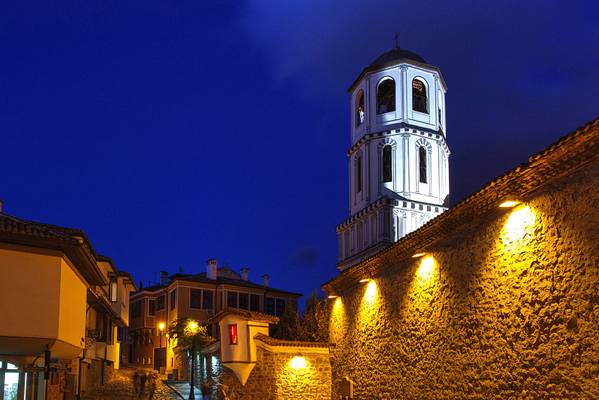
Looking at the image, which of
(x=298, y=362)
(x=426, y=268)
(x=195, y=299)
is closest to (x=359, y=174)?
(x=195, y=299)

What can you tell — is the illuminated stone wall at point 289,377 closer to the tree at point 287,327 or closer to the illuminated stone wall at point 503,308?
the illuminated stone wall at point 503,308

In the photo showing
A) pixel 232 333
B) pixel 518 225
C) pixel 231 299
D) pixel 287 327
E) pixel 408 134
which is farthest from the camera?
pixel 231 299

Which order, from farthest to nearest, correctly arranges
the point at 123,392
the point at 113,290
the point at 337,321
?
the point at 113,290
the point at 123,392
the point at 337,321

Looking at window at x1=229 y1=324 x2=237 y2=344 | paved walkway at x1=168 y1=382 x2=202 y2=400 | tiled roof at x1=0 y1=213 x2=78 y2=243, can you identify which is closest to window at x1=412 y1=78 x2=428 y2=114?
paved walkway at x1=168 y1=382 x2=202 y2=400

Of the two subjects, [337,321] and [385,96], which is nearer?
[337,321]

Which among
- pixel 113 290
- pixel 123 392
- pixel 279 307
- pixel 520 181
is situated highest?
pixel 279 307

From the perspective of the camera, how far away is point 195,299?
47.8 metres

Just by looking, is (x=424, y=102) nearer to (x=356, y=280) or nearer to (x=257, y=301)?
(x=257, y=301)

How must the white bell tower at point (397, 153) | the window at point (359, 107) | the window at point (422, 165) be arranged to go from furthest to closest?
the window at point (359, 107) < the window at point (422, 165) < the white bell tower at point (397, 153)

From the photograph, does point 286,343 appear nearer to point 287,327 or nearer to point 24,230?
point 24,230

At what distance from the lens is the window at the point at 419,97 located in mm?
43188

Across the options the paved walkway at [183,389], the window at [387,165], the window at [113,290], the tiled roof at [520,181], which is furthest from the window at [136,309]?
the tiled roof at [520,181]

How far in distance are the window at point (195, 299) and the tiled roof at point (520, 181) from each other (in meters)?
33.0

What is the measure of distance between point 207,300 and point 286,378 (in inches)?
1075
